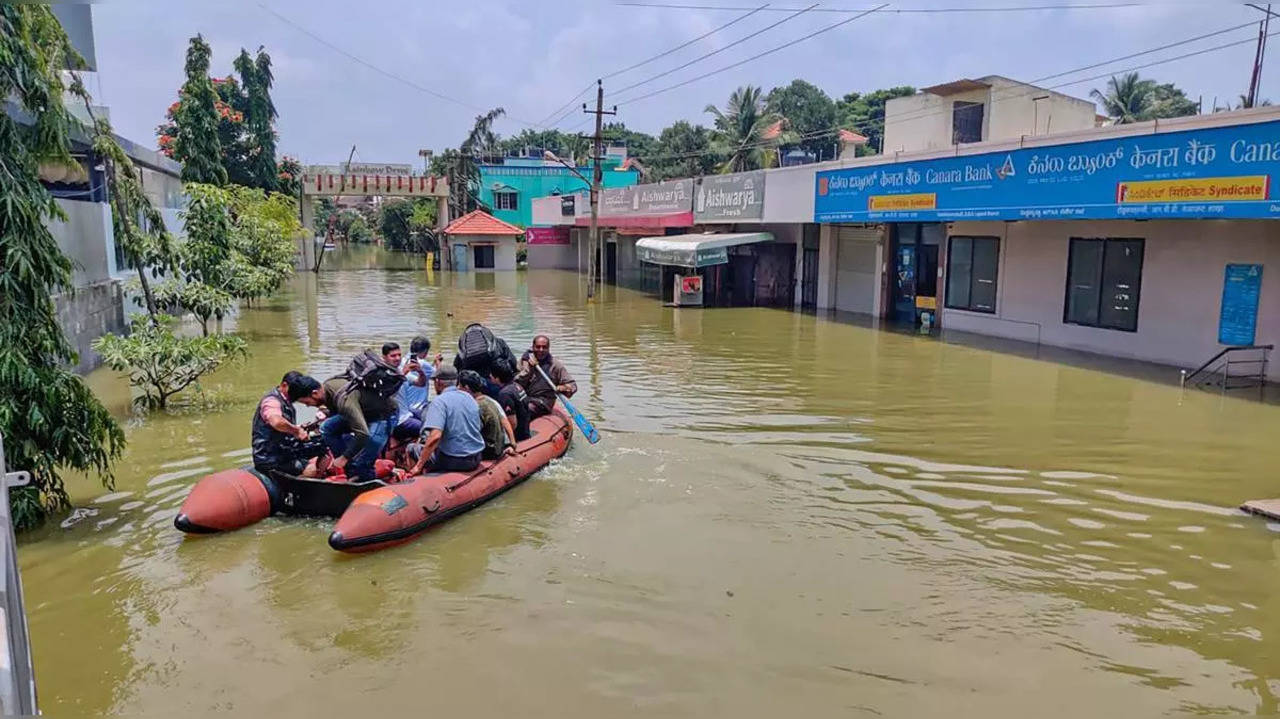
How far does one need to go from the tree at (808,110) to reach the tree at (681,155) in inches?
285

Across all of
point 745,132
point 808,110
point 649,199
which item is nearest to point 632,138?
point 808,110

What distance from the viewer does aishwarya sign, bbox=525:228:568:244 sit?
50.6 meters

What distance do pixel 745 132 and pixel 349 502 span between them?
45.2 meters

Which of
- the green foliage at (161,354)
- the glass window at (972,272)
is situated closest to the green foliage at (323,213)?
the glass window at (972,272)

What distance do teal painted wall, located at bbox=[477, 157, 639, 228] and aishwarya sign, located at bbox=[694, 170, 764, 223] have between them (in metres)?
28.3

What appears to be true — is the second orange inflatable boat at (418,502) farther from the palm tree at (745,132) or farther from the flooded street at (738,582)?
the palm tree at (745,132)

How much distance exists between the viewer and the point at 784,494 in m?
8.73

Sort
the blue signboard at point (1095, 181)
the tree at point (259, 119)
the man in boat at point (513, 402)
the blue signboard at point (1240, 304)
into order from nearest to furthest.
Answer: the man in boat at point (513, 402) < the blue signboard at point (1095, 181) < the blue signboard at point (1240, 304) < the tree at point (259, 119)

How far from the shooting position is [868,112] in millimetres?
74250

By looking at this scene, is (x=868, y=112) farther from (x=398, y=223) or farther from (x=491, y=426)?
(x=491, y=426)

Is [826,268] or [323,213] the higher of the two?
[323,213]

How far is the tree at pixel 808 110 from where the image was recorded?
67125 mm

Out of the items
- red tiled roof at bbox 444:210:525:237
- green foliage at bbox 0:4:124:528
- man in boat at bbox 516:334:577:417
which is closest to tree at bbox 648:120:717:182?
red tiled roof at bbox 444:210:525:237

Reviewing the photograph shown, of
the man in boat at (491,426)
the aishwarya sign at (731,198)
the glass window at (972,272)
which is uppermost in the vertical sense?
the aishwarya sign at (731,198)
